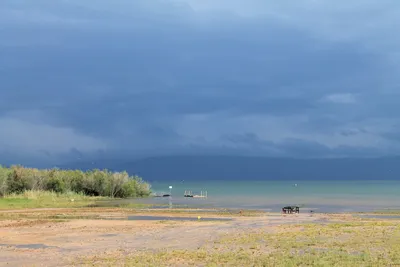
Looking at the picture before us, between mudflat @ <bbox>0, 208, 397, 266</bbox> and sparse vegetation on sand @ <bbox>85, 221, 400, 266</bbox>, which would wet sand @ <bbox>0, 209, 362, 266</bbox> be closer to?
mudflat @ <bbox>0, 208, 397, 266</bbox>

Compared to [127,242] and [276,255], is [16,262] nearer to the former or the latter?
[127,242]

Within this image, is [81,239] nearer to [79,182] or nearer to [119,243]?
[119,243]

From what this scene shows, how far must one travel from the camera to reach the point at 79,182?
4695 inches

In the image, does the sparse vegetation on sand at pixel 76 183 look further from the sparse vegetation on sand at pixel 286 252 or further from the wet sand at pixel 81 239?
the sparse vegetation on sand at pixel 286 252

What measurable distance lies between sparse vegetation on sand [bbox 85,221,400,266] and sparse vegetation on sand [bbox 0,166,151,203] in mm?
78977

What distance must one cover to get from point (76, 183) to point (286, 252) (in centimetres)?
9795

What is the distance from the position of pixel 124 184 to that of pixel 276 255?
97992 mm

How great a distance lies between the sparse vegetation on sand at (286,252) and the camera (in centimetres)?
2452

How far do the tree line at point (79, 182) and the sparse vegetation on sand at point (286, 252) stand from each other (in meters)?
84.0

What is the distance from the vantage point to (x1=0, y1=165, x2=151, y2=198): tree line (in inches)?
4301

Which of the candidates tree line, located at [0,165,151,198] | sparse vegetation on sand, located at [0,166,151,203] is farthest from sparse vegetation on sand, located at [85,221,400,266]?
tree line, located at [0,165,151,198]

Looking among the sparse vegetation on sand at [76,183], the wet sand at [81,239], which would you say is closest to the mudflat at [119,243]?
the wet sand at [81,239]

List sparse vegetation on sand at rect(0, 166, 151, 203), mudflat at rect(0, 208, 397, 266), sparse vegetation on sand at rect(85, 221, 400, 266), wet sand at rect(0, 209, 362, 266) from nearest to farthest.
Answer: sparse vegetation on sand at rect(85, 221, 400, 266), mudflat at rect(0, 208, 397, 266), wet sand at rect(0, 209, 362, 266), sparse vegetation on sand at rect(0, 166, 151, 203)

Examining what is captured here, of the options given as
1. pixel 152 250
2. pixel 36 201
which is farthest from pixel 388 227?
pixel 36 201
